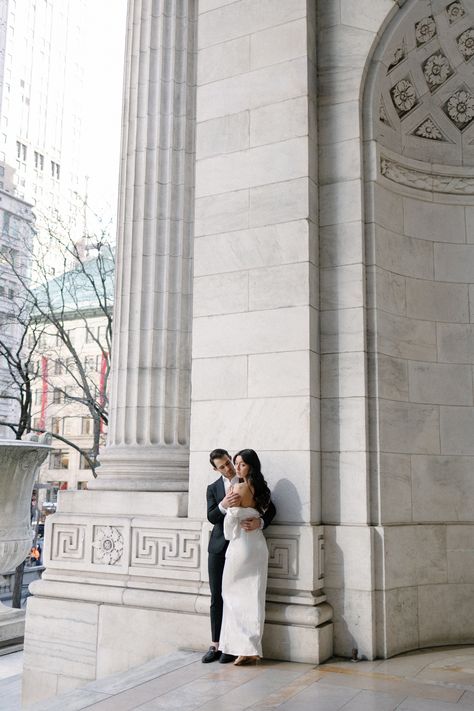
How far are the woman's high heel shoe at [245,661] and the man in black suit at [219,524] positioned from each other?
135mm

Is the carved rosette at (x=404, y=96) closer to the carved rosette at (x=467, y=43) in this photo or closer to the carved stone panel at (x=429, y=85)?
the carved stone panel at (x=429, y=85)

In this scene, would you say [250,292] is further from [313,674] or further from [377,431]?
[313,674]

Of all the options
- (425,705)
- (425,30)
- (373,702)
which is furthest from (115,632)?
(425,30)

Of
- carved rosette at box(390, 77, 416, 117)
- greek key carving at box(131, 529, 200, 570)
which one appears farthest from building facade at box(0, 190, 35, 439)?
carved rosette at box(390, 77, 416, 117)

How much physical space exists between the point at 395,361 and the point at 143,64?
5.80 metres

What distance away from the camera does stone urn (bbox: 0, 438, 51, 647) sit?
33.4 ft

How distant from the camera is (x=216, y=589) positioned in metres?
6.86

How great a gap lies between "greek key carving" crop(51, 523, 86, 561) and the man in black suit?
2.08 metres

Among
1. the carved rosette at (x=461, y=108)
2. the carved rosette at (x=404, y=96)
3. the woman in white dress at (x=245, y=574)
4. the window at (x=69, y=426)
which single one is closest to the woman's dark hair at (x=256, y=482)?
the woman in white dress at (x=245, y=574)

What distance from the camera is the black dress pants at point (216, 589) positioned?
6.80 metres

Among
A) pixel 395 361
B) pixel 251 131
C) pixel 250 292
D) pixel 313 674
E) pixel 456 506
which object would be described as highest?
pixel 251 131

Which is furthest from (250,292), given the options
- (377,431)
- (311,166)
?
(377,431)

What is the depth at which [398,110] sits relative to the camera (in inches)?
345

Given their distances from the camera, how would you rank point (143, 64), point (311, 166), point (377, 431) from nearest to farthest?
point (377, 431), point (311, 166), point (143, 64)
